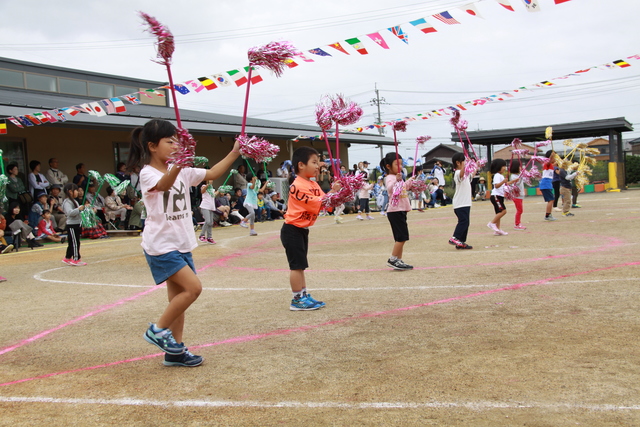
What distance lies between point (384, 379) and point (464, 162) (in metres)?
7.39

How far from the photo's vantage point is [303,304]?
19.0 feet

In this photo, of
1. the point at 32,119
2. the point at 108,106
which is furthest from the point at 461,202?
the point at 32,119

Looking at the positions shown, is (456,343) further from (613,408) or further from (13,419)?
(13,419)

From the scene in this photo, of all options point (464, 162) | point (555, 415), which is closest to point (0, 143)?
point (464, 162)

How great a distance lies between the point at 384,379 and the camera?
3.60 metres

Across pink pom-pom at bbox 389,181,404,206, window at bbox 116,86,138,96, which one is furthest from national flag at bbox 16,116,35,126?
window at bbox 116,86,138,96

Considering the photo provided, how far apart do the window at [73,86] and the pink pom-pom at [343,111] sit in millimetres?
20474

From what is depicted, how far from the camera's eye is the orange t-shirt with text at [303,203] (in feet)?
19.5

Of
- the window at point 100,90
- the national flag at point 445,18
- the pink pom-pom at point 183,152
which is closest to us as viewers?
the pink pom-pom at point 183,152

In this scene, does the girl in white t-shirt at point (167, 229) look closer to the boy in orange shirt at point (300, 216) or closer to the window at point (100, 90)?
the boy in orange shirt at point (300, 216)

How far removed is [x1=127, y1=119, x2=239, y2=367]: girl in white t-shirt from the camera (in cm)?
411

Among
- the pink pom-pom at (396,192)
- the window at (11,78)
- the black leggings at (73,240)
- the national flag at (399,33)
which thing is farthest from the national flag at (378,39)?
the window at (11,78)

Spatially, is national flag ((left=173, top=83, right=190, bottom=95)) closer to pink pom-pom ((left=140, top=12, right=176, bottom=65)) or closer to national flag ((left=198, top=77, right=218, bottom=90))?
national flag ((left=198, top=77, right=218, bottom=90))

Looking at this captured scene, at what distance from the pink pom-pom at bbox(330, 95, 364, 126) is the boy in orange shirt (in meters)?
0.63
